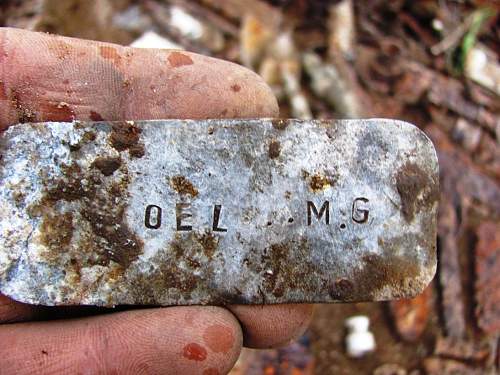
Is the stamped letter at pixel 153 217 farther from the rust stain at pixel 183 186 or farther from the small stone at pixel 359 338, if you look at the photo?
the small stone at pixel 359 338

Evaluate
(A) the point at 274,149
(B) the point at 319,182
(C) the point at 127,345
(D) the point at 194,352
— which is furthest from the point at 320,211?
(C) the point at 127,345

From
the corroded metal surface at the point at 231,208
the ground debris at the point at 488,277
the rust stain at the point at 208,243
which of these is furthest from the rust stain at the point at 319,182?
the ground debris at the point at 488,277

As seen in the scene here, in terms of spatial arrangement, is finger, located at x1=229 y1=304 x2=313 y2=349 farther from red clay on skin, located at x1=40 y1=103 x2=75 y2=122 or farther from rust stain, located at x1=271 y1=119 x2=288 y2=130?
red clay on skin, located at x1=40 y1=103 x2=75 y2=122

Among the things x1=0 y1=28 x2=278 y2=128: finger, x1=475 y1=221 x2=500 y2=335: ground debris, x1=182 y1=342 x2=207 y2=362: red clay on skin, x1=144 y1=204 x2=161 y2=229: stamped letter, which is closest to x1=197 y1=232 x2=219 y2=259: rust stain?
x1=144 y1=204 x2=161 y2=229: stamped letter

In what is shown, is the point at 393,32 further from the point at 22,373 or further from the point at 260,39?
the point at 22,373

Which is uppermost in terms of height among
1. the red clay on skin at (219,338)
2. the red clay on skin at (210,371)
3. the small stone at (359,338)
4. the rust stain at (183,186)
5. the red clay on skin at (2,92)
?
the red clay on skin at (2,92)
